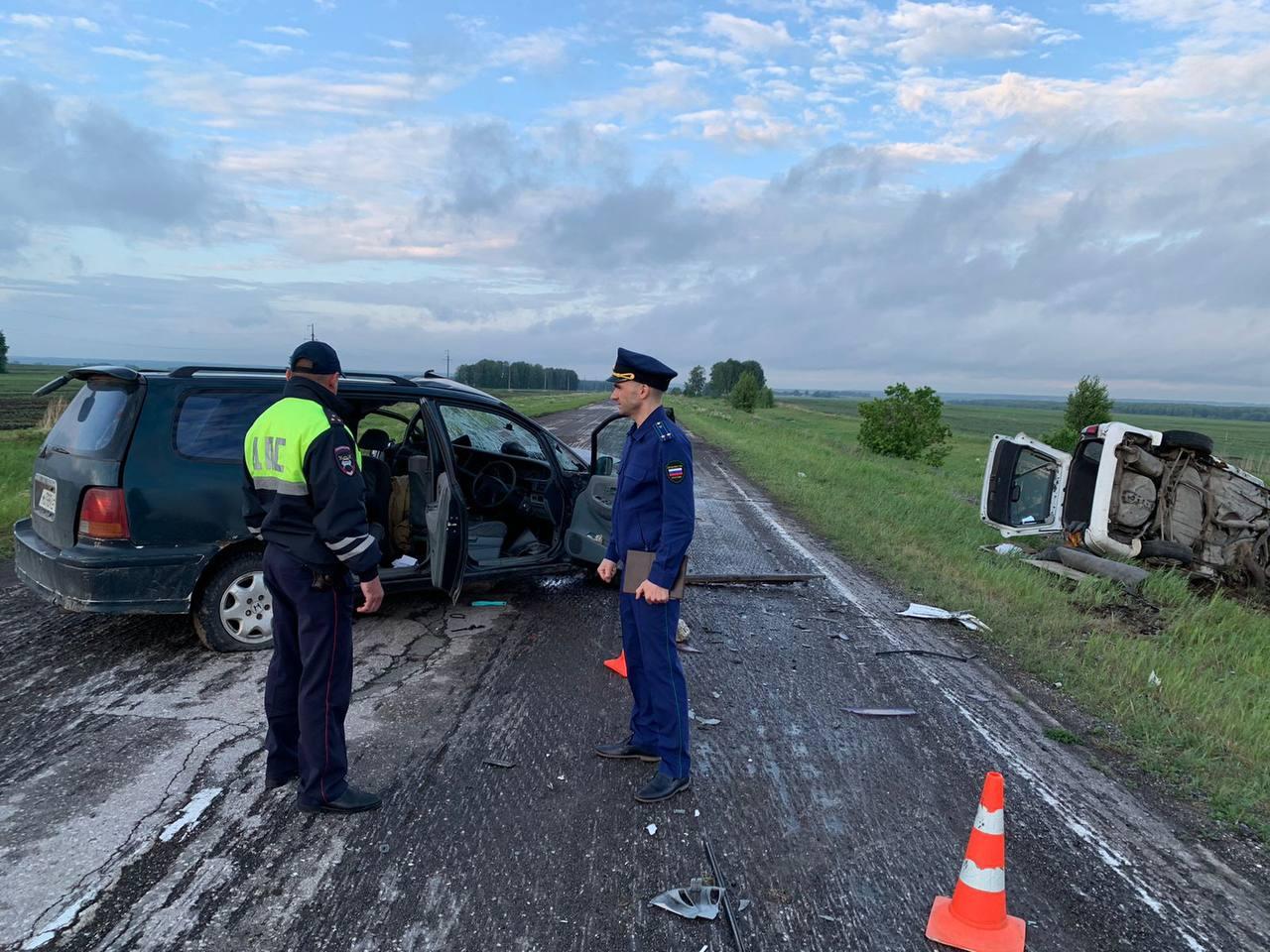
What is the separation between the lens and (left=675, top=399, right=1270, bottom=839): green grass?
13.5ft

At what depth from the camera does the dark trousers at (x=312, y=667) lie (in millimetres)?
3150

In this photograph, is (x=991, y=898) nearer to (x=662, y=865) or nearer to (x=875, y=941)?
(x=875, y=941)

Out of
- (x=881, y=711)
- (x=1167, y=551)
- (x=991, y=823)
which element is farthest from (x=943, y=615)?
(x=991, y=823)

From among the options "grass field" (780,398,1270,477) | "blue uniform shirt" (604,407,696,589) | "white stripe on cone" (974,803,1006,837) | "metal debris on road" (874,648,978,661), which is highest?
"blue uniform shirt" (604,407,696,589)

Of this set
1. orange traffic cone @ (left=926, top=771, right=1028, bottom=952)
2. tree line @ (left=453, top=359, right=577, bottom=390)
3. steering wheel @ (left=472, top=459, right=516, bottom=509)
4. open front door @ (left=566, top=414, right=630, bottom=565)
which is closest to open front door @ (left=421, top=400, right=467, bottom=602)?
open front door @ (left=566, top=414, right=630, bottom=565)

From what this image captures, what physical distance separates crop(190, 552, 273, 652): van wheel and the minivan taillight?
1.89 feet

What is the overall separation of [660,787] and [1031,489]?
805 centimetres

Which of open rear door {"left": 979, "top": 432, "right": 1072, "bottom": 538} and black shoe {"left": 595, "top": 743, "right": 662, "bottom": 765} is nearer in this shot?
black shoe {"left": 595, "top": 743, "right": 662, "bottom": 765}

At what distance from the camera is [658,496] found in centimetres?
359

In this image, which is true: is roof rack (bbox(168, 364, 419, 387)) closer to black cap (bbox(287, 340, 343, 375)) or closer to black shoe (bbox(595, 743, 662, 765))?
black cap (bbox(287, 340, 343, 375))

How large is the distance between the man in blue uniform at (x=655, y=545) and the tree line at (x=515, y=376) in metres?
104

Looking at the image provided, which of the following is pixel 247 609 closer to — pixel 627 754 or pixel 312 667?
pixel 312 667

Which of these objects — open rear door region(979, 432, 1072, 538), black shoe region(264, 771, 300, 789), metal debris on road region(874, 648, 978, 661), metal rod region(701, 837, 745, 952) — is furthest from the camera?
open rear door region(979, 432, 1072, 538)

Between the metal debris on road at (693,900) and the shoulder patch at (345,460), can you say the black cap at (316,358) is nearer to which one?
the shoulder patch at (345,460)
